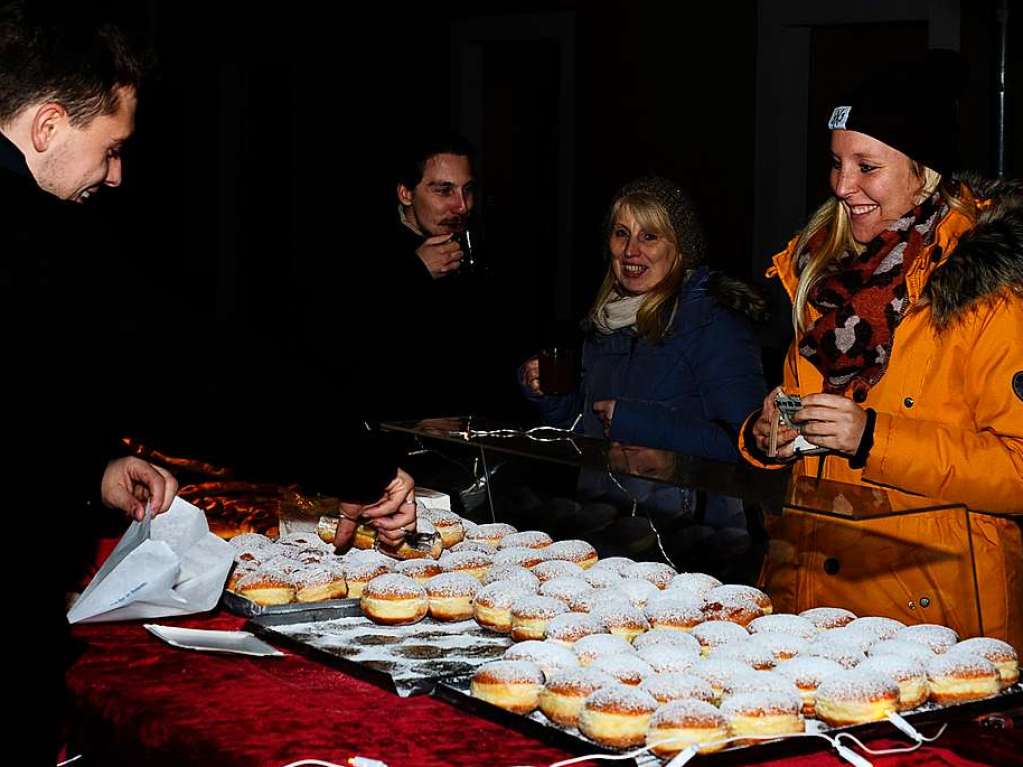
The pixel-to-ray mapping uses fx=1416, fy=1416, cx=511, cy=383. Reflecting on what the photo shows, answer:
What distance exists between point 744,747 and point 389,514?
1.13 m

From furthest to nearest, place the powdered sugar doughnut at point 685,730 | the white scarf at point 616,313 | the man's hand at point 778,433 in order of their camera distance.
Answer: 1. the white scarf at point 616,313
2. the man's hand at point 778,433
3. the powdered sugar doughnut at point 685,730

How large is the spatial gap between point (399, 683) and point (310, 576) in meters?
0.59

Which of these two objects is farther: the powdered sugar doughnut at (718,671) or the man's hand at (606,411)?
the man's hand at (606,411)

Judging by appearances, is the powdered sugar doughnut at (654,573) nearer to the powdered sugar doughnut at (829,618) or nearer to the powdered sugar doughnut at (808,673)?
the powdered sugar doughnut at (829,618)

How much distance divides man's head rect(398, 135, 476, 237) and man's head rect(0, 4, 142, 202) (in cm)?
283

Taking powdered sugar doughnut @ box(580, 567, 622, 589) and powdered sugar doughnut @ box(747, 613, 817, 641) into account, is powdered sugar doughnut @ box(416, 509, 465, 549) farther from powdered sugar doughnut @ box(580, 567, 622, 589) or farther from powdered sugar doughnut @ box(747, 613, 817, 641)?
powdered sugar doughnut @ box(747, 613, 817, 641)

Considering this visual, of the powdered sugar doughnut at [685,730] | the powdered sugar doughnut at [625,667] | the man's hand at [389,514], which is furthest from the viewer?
the man's hand at [389,514]

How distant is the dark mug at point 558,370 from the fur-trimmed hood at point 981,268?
1117mm

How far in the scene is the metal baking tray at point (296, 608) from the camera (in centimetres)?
272

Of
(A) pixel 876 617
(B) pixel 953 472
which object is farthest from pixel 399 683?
(B) pixel 953 472

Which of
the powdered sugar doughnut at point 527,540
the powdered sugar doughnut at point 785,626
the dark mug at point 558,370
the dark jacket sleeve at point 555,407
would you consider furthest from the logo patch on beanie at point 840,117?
the dark jacket sleeve at point 555,407

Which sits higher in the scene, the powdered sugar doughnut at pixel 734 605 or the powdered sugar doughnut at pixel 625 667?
the powdered sugar doughnut at pixel 734 605

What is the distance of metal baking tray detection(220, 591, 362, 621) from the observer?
2.72 meters

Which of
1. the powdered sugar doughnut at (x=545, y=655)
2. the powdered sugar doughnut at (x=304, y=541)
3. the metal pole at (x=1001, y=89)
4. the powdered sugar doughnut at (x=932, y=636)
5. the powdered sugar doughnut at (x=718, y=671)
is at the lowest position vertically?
the powdered sugar doughnut at (x=304, y=541)
